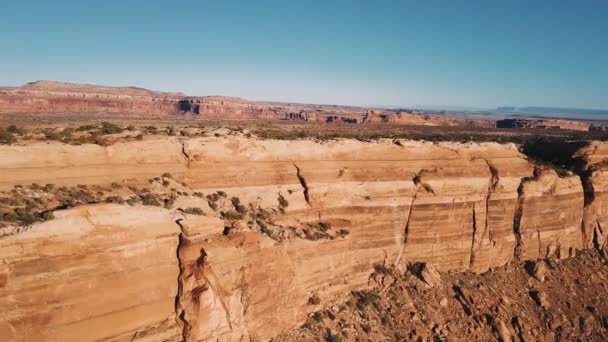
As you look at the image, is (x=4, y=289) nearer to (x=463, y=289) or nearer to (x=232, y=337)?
(x=232, y=337)

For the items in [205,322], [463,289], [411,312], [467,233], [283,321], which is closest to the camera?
[205,322]

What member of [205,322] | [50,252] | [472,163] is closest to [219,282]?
[205,322]

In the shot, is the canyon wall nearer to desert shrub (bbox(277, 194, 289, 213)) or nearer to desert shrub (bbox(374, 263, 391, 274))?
desert shrub (bbox(277, 194, 289, 213))

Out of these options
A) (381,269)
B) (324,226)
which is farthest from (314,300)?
(381,269)

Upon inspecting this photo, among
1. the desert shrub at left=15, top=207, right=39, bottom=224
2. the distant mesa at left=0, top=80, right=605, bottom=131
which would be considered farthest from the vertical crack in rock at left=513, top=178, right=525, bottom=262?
the distant mesa at left=0, top=80, right=605, bottom=131

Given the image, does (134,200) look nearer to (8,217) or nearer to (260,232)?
(8,217)

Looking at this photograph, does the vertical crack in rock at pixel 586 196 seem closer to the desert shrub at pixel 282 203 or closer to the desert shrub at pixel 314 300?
the desert shrub at pixel 314 300
